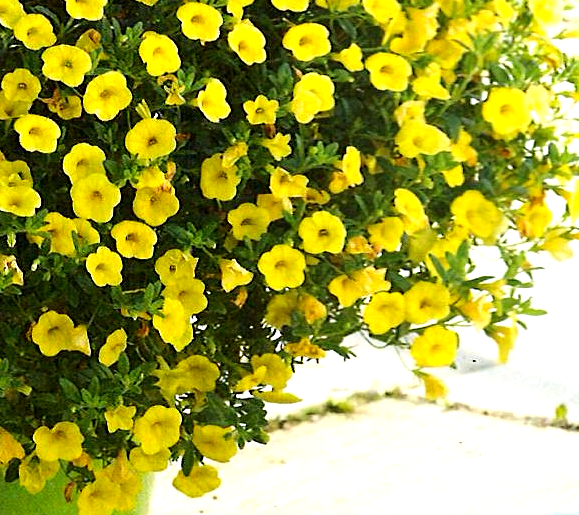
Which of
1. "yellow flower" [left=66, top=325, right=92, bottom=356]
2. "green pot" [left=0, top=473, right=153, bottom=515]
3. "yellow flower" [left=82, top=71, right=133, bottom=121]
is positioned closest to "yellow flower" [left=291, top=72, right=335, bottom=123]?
"yellow flower" [left=82, top=71, right=133, bottom=121]

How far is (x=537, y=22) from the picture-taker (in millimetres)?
795

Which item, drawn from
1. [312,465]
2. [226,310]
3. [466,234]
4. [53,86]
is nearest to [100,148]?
[53,86]

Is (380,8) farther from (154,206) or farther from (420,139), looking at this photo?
(154,206)

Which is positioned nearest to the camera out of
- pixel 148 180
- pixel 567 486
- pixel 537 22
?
pixel 148 180

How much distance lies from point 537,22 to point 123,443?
45cm

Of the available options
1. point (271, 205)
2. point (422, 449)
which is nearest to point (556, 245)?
point (271, 205)

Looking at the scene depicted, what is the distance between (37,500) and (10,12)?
17.2 inches

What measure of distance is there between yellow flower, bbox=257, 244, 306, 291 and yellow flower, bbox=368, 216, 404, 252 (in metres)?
0.07

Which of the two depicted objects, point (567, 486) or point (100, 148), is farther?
point (567, 486)

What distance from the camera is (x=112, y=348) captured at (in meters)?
0.73

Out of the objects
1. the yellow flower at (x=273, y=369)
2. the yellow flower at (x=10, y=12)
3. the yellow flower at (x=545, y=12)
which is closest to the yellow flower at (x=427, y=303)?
the yellow flower at (x=273, y=369)

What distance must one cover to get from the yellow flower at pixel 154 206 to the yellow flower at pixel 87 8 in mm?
117

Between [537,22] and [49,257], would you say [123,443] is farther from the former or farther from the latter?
[537,22]

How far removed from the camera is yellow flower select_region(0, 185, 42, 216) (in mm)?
667
